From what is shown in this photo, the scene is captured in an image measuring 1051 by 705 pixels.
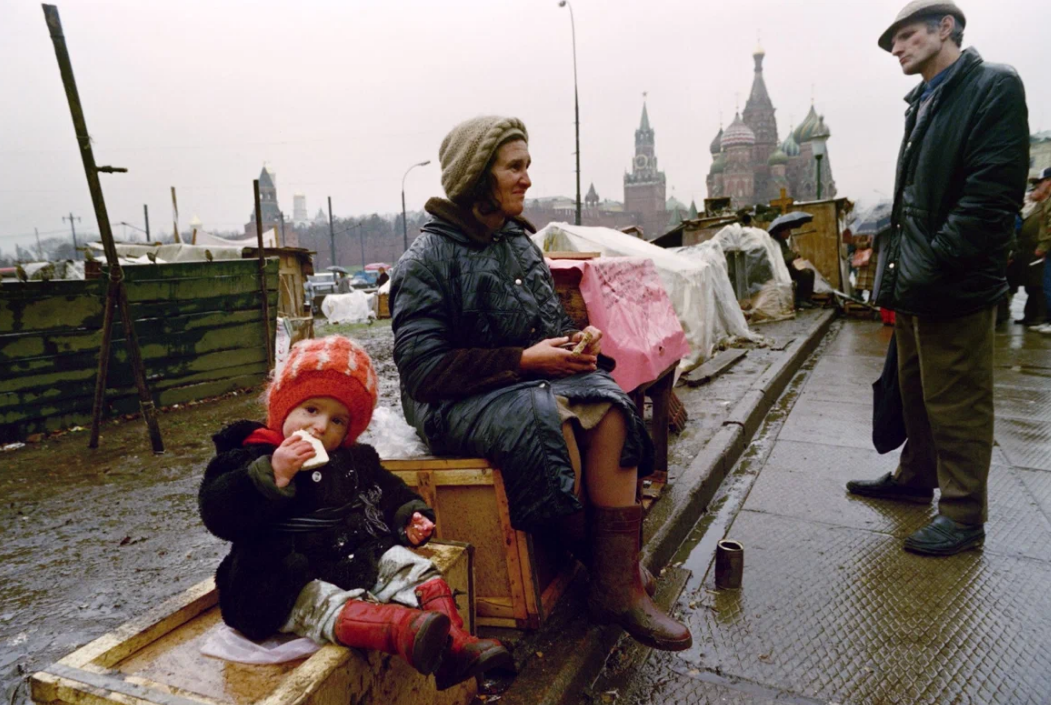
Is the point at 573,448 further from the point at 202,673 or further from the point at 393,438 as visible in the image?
the point at 202,673

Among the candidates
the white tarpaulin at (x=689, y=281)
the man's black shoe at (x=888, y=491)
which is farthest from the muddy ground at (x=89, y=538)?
the white tarpaulin at (x=689, y=281)

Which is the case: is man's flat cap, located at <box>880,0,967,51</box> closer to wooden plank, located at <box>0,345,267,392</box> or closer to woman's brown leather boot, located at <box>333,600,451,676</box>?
woman's brown leather boot, located at <box>333,600,451,676</box>

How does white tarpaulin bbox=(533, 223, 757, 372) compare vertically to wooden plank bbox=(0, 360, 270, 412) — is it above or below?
above

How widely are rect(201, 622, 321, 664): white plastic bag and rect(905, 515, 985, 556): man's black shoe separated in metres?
2.66

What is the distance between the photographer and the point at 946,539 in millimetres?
2895

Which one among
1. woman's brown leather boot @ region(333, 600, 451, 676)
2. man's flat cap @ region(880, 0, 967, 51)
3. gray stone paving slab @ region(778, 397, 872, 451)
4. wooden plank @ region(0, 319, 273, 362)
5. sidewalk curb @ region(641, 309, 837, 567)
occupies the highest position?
man's flat cap @ region(880, 0, 967, 51)

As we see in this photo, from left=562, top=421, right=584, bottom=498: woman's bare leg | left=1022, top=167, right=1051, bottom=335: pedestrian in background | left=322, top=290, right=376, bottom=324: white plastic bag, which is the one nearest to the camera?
left=562, top=421, right=584, bottom=498: woman's bare leg

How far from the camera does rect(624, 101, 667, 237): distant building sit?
362 feet

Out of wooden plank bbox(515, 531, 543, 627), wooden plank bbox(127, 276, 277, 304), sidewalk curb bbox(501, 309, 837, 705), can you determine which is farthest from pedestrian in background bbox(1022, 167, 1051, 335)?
wooden plank bbox(127, 276, 277, 304)

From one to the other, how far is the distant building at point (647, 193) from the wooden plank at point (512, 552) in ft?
348

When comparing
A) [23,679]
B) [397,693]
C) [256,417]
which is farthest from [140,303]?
[397,693]

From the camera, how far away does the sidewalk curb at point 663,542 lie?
2004 mm

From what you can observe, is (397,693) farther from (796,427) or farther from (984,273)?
(796,427)

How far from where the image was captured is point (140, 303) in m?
6.22
